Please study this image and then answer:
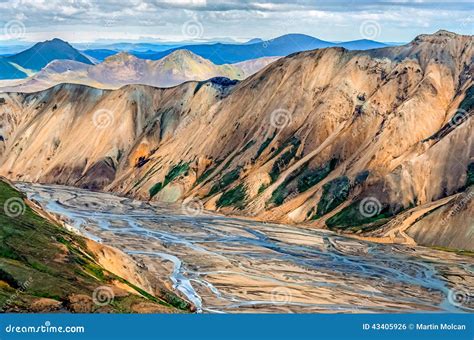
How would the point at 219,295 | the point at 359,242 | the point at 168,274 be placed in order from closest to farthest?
the point at 219,295, the point at 168,274, the point at 359,242

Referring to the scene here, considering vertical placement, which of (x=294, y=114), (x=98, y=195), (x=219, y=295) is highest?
(x=294, y=114)

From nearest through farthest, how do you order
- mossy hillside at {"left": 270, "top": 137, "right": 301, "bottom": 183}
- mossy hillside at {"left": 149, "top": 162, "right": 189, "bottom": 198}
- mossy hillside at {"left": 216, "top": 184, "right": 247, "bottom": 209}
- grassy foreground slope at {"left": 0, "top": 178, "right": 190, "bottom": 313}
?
grassy foreground slope at {"left": 0, "top": 178, "right": 190, "bottom": 313} < mossy hillside at {"left": 216, "top": 184, "right": 247, "bottom": 209} < mossy hillside at {"left": 270, "top": 137, "right": 301, "bottom": 183} < mossy hillside at {"left": 149, "top": 162, "right": 189, "bottom": 198}

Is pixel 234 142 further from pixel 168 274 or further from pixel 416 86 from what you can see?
pixel 168 274

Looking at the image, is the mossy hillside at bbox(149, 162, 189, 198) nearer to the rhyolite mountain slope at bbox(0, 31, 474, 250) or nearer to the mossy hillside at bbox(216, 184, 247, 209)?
the rhyolite mountain slope at bbox(0, 31, 474, 250)

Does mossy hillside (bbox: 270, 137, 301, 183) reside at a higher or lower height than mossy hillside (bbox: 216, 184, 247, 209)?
higher

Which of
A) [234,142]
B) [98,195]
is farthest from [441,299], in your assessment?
[98,195]

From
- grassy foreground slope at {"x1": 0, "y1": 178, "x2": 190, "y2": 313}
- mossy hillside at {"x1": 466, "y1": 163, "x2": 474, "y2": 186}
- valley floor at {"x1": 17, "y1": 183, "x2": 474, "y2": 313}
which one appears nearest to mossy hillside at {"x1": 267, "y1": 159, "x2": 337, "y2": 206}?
valley floor at {"x1": 17, "y1": 183, "x2": 474, "y2": 313}
